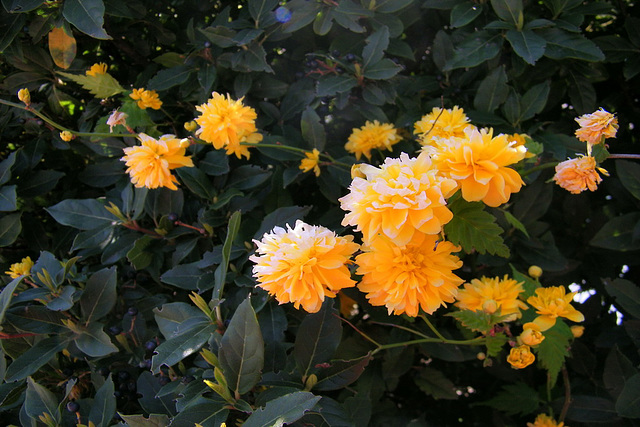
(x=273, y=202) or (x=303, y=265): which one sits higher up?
(x=303, y=265)

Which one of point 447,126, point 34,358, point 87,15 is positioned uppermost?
point 87,15

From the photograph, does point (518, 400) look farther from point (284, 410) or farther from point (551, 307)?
point (284, 410)

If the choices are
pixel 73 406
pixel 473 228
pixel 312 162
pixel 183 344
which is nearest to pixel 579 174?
pixel 473 228

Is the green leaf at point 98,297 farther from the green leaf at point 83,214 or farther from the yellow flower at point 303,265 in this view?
the yellow flower at point 303,265

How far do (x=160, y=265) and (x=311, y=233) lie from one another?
0.76 m

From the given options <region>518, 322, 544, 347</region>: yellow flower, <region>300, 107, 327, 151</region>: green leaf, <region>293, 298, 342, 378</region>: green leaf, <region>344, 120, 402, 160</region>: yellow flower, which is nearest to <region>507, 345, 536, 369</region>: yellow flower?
<region>518, 322, 544, 347</region>: yellow flower

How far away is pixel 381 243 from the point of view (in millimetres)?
909

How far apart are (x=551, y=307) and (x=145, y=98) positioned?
1306 mm

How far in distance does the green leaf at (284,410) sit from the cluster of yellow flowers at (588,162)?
692mm

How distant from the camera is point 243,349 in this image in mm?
1013

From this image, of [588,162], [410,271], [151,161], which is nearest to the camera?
[410,271]

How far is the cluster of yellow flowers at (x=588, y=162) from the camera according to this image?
1047 mm

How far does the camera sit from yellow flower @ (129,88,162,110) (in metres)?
1.56

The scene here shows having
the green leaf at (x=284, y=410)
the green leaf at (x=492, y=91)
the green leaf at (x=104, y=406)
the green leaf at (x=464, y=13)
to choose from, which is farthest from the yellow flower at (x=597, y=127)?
the green leaf at (x=104, y=406)
